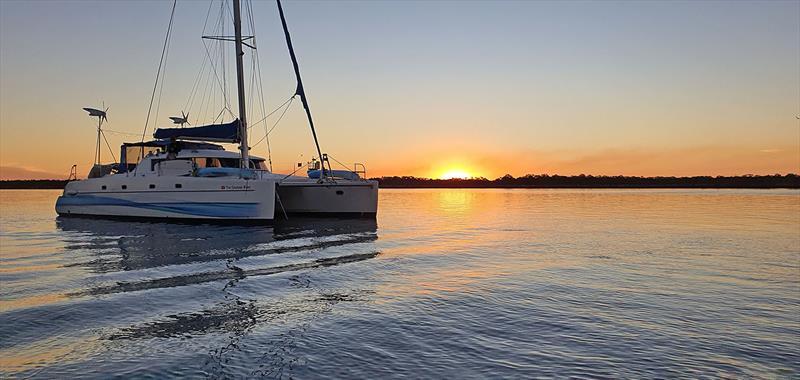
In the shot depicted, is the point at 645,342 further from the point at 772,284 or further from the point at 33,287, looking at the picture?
the point at 33,287

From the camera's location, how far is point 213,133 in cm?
2214

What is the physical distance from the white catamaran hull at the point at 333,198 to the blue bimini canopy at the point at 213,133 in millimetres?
3228

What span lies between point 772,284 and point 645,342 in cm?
522

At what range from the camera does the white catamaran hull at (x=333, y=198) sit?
2397 centimetres

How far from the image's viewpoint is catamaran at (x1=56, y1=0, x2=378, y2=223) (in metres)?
20.2

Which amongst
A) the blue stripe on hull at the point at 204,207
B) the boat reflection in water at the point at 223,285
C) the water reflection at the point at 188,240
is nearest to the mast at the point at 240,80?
the blue stripe on hull at the point at 204,207

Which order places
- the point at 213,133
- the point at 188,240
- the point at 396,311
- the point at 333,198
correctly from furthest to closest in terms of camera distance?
1. the point at 333,198
2. the point at 213,133
3. the point at 188,240
4. the point at 396,311

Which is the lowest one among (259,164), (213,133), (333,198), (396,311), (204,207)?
(396,311)

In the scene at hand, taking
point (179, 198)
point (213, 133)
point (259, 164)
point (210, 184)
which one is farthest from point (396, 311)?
point (259, 164)

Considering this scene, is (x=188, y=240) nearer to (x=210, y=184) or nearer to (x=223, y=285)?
(x=210, y=184)

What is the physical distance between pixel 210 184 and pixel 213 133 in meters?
2.83

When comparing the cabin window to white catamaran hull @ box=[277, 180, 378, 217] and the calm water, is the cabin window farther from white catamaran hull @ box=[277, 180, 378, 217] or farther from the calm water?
the calm water

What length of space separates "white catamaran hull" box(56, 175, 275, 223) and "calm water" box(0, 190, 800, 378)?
5.55 metres

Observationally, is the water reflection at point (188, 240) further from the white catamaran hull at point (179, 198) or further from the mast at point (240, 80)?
the mast at point (240, 80)
